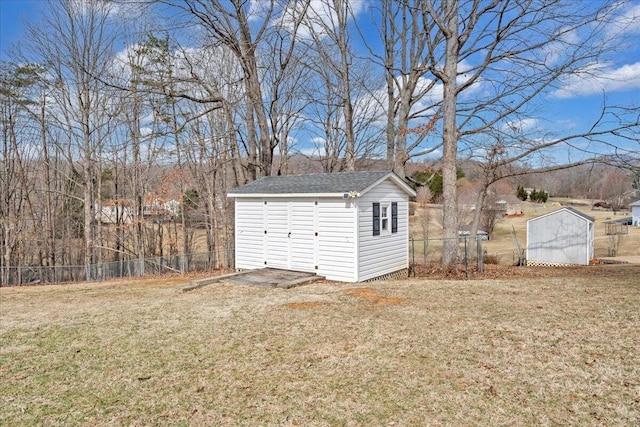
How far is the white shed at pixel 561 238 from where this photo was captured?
15.9 meters

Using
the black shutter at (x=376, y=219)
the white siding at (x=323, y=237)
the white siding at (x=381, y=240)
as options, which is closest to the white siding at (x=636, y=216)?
the white siding at (x=381, y=240)

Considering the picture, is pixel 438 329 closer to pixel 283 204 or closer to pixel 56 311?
pixel 283 204

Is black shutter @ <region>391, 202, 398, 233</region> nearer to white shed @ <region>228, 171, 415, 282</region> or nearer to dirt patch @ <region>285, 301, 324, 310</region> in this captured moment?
white shed @ <region>228, 171, 415, 282</region>

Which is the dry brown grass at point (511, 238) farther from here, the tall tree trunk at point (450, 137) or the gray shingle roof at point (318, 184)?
the gray shingle roof at point (318, 184)

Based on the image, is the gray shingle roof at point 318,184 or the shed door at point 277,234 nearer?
the gray shingle roof at point 318,184

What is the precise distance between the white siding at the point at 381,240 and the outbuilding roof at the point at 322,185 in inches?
9.6

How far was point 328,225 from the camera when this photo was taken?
31.6 feet

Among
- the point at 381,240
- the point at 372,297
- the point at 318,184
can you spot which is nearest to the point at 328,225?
the point at 318,184

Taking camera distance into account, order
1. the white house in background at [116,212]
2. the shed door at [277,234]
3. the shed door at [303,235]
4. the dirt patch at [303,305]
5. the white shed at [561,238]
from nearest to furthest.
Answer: the dirt patch at [303,305] < the shed door at [303,235] < the shed door at [277,234] < the white shed at [561,238] < the white house in background at [116,212]

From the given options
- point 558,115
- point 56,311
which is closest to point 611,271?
point 558,115

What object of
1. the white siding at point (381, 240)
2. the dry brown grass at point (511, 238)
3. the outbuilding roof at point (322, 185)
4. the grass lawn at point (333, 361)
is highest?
the outbuilding roof at point (322, 185)

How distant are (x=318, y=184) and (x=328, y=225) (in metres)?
1.30

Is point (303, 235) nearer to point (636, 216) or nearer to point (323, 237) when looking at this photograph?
point (323, 237)

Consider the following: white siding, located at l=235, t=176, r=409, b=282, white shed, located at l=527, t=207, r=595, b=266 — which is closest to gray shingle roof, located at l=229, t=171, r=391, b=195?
white siding, located at l=235, t=176, r=409, b=282
